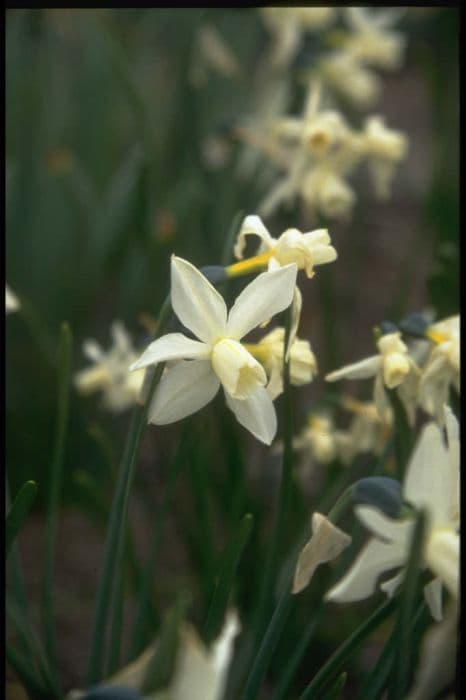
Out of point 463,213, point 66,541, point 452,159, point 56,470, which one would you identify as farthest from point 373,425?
point 452,159

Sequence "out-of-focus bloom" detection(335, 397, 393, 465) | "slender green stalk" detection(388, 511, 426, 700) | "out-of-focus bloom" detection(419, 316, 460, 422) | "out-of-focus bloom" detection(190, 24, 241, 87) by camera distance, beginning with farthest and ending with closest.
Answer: "out-of-focus bloom" detection(190, 24, 241, 87) < "out-of-focus bloom" detection(335, 397, 393, 465) < "out-of-focus bloom" detection(419, 316, 460, 422) < "slender green stalk" detection(388, 511, 426, 700)

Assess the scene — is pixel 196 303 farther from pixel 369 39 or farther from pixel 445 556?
pixel 369 39

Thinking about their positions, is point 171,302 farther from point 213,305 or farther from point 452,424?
point 452,424

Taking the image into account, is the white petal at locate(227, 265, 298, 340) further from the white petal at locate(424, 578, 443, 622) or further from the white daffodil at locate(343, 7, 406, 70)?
the white daffodil at locate(343, 7, 406, 70)

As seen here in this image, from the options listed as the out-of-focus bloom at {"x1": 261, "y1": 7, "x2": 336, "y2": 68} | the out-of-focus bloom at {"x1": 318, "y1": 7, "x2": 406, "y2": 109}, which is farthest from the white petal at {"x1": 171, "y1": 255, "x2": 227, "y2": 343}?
the out-of-focus bloom at {"x1": 261, "y1": 7, "x2": 336, "y2": 68}

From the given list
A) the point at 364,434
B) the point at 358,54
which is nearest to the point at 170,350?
the point at 364,434

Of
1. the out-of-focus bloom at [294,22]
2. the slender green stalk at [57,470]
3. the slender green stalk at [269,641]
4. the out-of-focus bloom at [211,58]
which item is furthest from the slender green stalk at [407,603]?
the out-of-focus bloom at [211,58]
